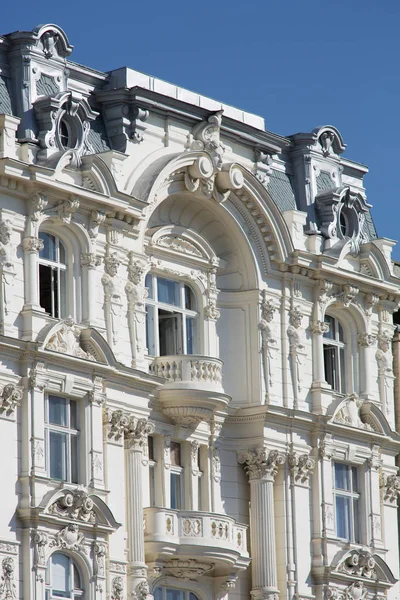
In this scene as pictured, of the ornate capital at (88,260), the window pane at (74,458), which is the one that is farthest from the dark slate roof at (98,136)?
the window pane at (74,458)

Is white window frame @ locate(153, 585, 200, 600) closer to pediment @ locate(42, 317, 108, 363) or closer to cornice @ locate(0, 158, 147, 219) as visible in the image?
pediment @ locate(42, 317, 108, 363)

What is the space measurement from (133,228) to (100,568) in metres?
8.67

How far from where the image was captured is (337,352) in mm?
61000

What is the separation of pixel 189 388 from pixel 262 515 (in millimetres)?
4289

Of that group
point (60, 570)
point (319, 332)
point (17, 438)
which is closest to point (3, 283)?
point (17, 438)

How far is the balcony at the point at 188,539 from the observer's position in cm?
5353

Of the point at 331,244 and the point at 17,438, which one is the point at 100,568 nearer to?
the point at 17,438

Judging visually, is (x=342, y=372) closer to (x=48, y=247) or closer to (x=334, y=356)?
(x=334, y=356)

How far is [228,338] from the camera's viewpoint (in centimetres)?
5819

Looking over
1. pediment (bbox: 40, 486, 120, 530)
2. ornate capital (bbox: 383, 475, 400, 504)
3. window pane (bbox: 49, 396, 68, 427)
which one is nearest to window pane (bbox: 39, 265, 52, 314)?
window pane (bbox: 49, 396, 68, 427)

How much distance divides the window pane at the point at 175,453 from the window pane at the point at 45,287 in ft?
17.2

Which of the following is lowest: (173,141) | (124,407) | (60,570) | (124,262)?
(60,570)

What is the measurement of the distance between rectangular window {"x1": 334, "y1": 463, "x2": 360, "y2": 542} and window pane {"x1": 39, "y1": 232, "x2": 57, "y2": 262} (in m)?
11.1

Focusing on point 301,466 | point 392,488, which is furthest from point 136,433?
point 392,488
